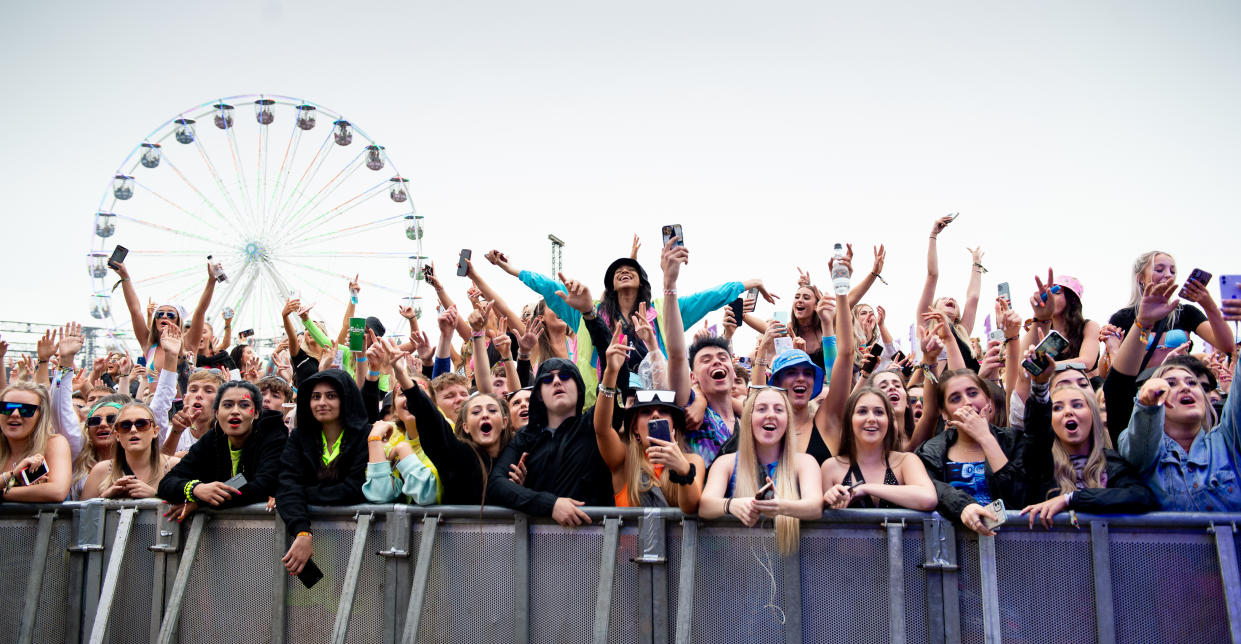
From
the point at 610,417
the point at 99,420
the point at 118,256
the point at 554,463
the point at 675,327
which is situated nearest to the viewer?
the point at 610,417

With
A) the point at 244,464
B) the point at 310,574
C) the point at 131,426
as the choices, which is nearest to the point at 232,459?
the point at 244,464

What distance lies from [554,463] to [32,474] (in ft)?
11.1

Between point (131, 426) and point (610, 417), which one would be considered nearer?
point (610, 417)

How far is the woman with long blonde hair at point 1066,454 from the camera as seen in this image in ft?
13.4

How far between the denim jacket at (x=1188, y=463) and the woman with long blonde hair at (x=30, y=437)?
599cm

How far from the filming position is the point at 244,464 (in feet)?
18.7

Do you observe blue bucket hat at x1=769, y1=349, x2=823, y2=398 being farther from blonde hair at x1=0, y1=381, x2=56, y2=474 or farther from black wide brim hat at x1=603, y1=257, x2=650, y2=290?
blonde hair at x1=0, y1=381, x2=56, y2=474

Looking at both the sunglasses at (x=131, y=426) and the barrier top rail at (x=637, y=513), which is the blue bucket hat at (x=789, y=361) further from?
the sunglasses at (x=131, y=426)

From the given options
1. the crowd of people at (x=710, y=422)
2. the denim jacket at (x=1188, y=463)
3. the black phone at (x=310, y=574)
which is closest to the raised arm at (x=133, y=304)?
the crowd of people at (x=710, y=422)

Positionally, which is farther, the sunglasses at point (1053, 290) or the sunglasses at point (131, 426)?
the sunglasses at point (1053, 290)

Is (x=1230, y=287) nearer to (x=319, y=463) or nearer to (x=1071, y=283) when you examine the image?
(x=1071, y=283)

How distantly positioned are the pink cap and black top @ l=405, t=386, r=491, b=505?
13.5 feet

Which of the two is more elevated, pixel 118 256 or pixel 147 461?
pixel 118 256

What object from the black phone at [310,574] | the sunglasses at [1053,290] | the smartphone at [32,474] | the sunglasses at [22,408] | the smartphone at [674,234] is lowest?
the black phone at [310,574]
